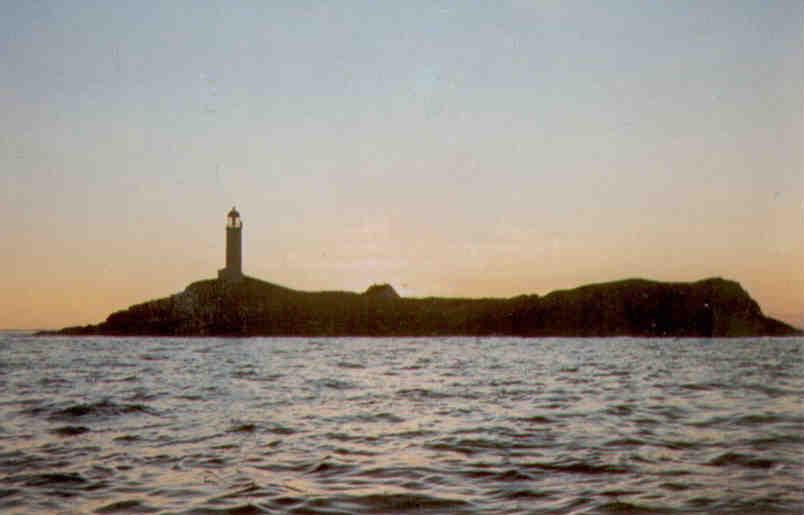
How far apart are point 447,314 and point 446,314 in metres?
0.19

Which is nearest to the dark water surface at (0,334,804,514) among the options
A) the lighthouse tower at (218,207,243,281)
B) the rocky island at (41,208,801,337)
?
the lighthouse tower at (218,207,243,281)

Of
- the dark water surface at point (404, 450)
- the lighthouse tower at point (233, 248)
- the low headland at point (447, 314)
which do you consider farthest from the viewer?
the low headland at point (447, 314)

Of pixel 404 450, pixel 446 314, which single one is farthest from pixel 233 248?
pixel 404 450

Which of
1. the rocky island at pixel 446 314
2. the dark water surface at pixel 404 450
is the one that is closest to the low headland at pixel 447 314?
the rocky island at pixel 446 314

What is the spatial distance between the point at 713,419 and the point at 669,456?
432 centimetres

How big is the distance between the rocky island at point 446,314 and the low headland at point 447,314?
0.60 feet

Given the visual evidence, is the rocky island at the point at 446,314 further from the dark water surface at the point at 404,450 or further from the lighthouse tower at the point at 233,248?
the dark water surface at the point at 404,450

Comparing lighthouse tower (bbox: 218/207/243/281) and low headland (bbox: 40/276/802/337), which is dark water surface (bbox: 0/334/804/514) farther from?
low headland (bbox: 40/276/802/337)

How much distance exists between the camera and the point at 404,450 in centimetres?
1054

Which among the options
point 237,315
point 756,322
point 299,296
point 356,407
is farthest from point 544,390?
point 756,322

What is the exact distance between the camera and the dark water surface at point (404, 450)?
776 cm

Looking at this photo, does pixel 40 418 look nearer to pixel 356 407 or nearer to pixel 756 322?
pixel 356 407

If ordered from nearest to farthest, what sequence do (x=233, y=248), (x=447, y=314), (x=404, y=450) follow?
(x=404, y=450) → (x=233, y=248) → (x=447, y=314)

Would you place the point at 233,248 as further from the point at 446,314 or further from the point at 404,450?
the point at 404,450
